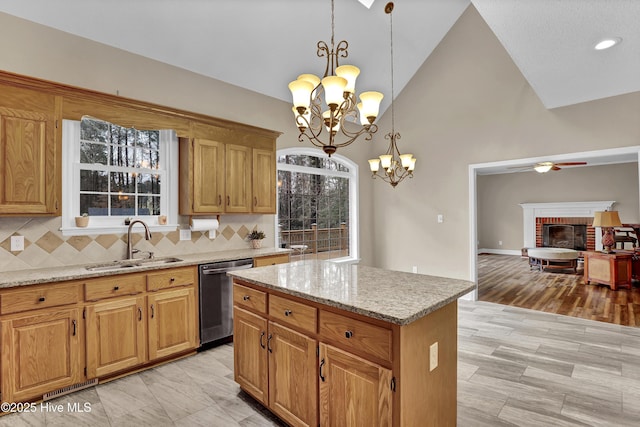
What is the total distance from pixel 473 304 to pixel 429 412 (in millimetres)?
3783

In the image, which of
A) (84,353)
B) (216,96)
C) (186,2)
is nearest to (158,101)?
(216,96)

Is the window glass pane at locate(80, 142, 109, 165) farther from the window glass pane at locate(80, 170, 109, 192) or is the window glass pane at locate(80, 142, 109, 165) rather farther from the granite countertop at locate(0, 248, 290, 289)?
the granite countertop at locate(0, 248, 290, 289)

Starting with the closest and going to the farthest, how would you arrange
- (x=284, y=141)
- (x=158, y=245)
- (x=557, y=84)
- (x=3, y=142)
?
(x=3, y=142), (x=158, y=245), (x=557, y=84), (x=284, y=141)

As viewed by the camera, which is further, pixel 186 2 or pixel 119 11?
pixel 186 2

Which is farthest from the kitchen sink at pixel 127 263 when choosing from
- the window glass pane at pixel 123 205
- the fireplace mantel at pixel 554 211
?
the fireplace mantel at pixel 554 211

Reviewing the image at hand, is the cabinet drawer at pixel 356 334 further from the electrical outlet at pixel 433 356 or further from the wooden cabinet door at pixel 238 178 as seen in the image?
the wooden cabinet door at pixel 238 178

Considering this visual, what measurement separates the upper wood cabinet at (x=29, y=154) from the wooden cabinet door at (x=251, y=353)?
1.84 m

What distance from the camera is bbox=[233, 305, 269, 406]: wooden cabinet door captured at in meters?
2.20

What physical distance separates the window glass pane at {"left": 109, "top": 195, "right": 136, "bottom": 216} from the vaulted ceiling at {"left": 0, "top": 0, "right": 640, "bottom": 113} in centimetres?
154

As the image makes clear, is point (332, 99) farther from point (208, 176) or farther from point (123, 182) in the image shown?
point (123, 182)

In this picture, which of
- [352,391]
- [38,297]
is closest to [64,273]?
[38,297]

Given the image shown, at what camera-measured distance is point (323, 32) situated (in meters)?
4.33

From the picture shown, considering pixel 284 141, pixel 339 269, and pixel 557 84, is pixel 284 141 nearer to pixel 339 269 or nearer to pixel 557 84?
pixel 339 269

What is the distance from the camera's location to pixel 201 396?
8.21 ft
